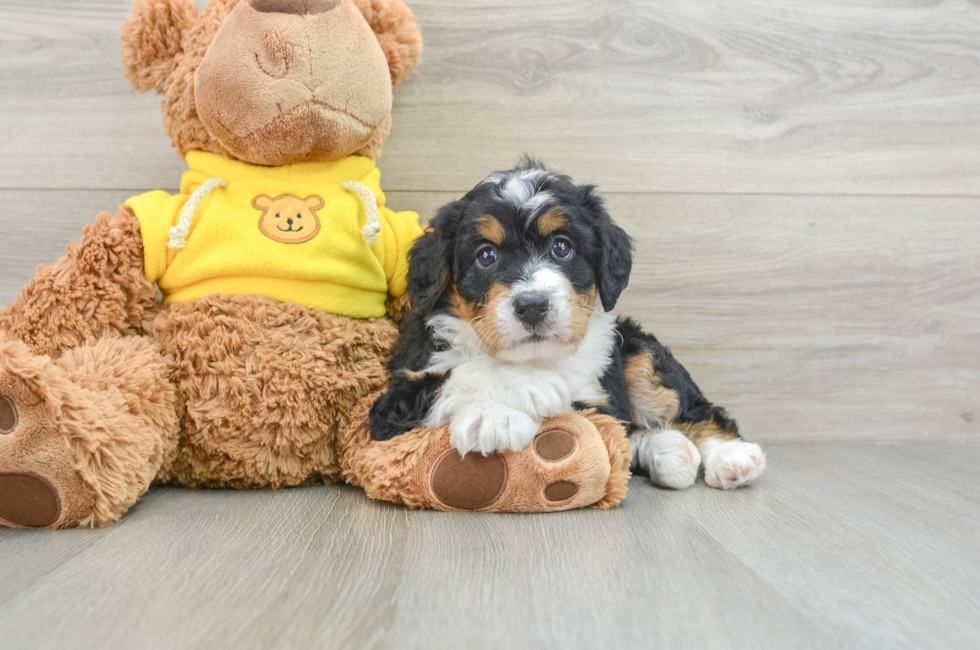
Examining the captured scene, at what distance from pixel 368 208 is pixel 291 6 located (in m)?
0.52

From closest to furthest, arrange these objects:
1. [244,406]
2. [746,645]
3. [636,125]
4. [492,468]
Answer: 1. [746,645]
2. [492,468]
3. [244,406]
4. [636,125]

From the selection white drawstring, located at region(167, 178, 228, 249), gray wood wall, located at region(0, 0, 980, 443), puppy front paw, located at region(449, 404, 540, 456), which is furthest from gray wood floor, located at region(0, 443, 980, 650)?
gray wood wall, located at region(0, 0, 980, 443)

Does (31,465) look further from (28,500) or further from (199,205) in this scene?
(199,205)

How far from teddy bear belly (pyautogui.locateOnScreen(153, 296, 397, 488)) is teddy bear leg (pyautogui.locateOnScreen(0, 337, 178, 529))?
0.48ft

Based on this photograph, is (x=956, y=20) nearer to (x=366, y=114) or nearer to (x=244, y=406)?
(x=366, y=114)

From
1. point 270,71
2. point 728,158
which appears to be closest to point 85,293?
point 270,71

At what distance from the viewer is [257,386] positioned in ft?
5.61

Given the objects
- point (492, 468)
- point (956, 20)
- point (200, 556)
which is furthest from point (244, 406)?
point (956, 20)

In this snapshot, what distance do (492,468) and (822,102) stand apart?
185 cm

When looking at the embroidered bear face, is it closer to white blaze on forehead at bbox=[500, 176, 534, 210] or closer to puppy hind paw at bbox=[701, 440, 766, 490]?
white blaze on forehead at bbox=[500, 176, 534, 210]

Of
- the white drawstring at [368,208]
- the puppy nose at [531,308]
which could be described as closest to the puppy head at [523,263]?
the puppy nose at [531,308]

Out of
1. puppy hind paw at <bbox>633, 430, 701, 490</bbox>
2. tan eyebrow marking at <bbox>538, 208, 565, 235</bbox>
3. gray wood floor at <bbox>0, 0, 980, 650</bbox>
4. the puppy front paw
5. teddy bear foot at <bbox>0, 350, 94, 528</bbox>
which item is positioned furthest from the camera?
gray wood floor at <bbox>0, 0, 980, 650</bbox>

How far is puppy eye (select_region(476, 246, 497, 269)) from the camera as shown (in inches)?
66.2

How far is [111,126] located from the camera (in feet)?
7.60
